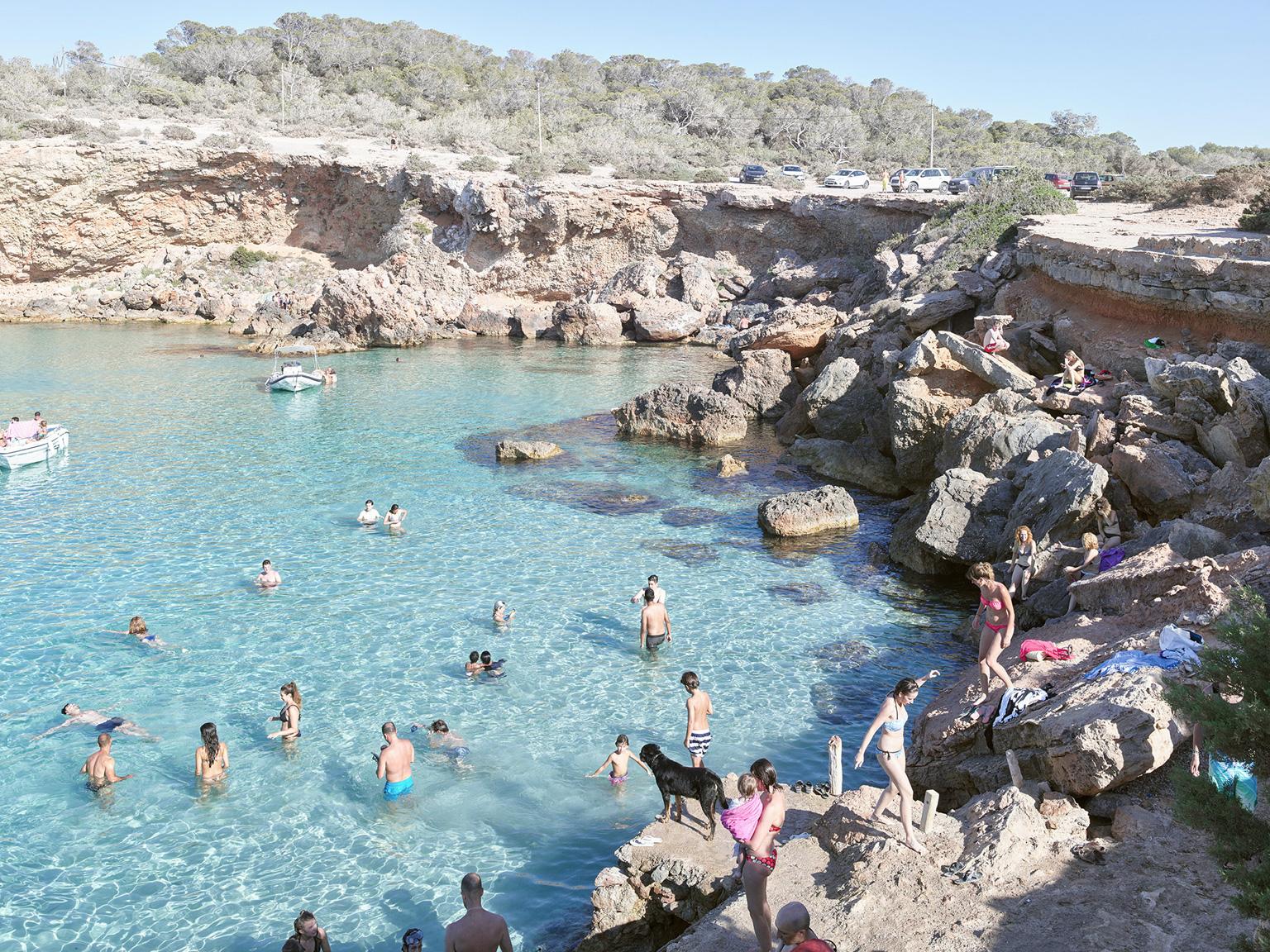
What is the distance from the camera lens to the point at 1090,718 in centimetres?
804

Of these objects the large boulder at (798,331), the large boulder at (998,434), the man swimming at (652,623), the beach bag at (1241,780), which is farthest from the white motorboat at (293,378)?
the beach bag at (1241,780)

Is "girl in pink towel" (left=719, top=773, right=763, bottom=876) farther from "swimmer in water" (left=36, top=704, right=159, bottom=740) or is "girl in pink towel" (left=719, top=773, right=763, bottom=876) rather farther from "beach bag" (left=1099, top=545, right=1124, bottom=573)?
"beach bag" (left=1099, top=545, right=1124, bottom=573)

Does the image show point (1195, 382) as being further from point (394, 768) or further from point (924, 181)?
point (924, 181)

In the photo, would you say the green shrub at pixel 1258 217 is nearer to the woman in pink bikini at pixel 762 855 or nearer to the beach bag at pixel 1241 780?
the beach bag at pixel 1241 780

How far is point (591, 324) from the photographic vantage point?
1737 inches

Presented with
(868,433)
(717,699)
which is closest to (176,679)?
(717,699)

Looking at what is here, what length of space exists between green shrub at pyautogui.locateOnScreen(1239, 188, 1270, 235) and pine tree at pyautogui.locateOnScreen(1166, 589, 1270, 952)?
23779 mm

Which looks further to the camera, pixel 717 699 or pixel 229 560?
pixel 229 560

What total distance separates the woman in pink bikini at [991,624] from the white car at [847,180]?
43.2m

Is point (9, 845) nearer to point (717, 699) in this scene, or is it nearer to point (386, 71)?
point (717, 699)

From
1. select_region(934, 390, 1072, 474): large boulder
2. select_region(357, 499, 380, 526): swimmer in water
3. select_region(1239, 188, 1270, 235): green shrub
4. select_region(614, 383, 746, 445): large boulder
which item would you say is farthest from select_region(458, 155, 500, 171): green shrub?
select_region(934, 390, 1072, 474): large boulder

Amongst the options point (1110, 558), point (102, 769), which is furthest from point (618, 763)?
point (1110, 558)

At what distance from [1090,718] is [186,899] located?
8.08m

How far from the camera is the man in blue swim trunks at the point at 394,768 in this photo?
10.3m
